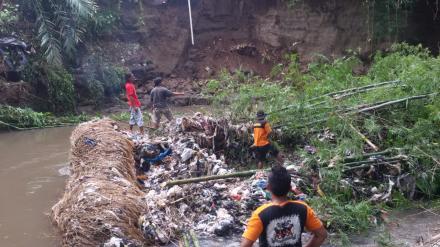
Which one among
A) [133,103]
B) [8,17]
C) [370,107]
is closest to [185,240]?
[370,107]

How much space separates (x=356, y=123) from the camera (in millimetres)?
7301

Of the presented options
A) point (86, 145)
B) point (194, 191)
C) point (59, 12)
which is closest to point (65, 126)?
point (59, 12)

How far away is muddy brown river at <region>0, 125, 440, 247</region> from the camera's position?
5473 mm

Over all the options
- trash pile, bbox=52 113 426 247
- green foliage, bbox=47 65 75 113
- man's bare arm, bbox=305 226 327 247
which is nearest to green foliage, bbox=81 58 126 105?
green foliage, bbox=47 65 75 113

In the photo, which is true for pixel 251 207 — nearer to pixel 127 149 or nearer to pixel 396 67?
pixel 127 149

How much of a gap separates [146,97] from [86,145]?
12139 millimetres

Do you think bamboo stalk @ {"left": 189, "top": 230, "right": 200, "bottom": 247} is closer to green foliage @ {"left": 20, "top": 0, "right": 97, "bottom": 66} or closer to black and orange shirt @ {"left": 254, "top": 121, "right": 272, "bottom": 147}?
black and orange shirt @ {"left": 254, "top": 121, "right": 272, "bottom": 147}

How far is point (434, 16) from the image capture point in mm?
16500

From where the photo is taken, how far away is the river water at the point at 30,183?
6.72 metres

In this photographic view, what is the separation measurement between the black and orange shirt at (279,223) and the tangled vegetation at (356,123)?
2.38m

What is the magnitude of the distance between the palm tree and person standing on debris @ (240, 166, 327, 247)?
14.6 m

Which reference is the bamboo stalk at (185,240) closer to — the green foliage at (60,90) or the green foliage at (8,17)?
the green foliage at (60,90)

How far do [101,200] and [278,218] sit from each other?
3008 millimetres

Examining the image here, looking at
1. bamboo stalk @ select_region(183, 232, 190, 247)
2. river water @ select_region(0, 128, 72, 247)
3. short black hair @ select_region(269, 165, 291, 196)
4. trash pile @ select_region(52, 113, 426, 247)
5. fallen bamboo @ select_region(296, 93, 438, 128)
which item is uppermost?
short black hair @ select_region(269, 165, 291, 196)
